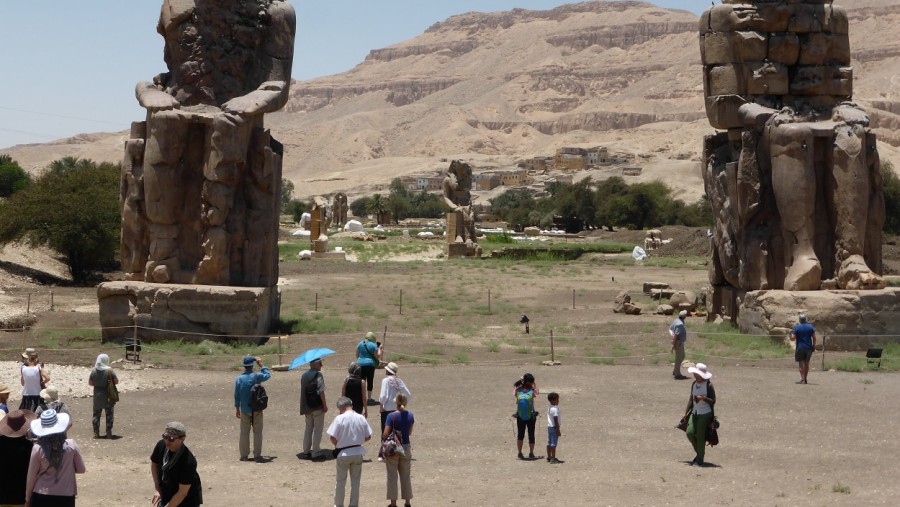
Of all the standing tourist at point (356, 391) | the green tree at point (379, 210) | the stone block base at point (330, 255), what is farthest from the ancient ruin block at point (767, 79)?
the green tree at point (379, 210)

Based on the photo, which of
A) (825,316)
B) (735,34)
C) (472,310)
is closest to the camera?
(825,316)

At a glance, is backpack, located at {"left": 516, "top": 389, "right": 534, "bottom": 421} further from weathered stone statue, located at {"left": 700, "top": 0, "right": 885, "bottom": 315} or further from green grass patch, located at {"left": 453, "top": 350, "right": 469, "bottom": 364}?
weathered stone statue, located at {"left": 700, "top": 0, "right": 885, "bottom": 315}

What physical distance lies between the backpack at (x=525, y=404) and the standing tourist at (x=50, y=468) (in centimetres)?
514

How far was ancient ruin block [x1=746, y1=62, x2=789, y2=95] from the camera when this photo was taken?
832 inches

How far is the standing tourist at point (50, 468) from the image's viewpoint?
7539 millimetres

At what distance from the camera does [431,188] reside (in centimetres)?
15125

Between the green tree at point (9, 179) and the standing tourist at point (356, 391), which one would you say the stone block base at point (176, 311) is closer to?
the standing tourist at point (356, 391)

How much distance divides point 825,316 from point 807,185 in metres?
2.21

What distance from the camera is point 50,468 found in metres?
7.58

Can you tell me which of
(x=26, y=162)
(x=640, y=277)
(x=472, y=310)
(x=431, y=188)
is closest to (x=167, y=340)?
(x=472, y=310)

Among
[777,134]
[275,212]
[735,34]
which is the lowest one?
[275,212]

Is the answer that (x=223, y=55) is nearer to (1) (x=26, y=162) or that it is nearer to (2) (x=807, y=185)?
(2) (x=807, y=185)

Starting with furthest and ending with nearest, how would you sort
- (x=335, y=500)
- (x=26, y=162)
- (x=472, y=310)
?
(x=26, y=162) < (x=472, y=310) < (x=335, y=500)

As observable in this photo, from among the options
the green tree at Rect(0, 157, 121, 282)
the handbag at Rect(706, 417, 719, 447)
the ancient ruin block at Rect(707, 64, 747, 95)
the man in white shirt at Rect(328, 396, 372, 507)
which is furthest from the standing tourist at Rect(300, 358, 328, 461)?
the green tree at Rect(0, 157, 121, 282)
